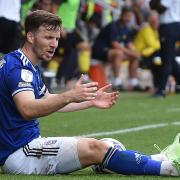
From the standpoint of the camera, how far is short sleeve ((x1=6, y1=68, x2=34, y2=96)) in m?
6.00

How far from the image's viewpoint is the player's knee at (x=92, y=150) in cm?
608

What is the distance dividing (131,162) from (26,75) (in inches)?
38.0

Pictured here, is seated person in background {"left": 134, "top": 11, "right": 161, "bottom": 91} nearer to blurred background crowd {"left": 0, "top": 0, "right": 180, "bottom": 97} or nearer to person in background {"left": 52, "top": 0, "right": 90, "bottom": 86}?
blurred background crowd {"left": 0, "top": 0, "right": 180, "bottom": 97}

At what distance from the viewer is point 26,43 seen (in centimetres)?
627

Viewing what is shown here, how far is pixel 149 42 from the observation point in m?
18.1

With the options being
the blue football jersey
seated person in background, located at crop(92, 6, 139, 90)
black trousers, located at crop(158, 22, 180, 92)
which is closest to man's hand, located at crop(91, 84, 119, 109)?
the blue football jersey

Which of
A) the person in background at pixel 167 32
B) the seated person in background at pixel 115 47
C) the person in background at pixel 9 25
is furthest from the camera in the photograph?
the seated person in background at pixel 115 47

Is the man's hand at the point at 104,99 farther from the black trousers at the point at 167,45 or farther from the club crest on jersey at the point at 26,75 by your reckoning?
the black trousers at the point at 167,45

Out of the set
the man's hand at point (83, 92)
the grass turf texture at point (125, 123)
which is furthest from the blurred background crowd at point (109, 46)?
the man's hand at point (83, 92)

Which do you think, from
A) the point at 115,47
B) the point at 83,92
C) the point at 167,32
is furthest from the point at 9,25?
the point at 83,92

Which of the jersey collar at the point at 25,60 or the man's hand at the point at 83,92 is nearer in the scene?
the man's hand at the point at 83,92

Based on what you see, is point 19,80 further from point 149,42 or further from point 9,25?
point 149,42

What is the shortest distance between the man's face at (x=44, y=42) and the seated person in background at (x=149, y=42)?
1067cm

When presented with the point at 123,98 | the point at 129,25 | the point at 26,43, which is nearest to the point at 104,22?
the point at 129,25
